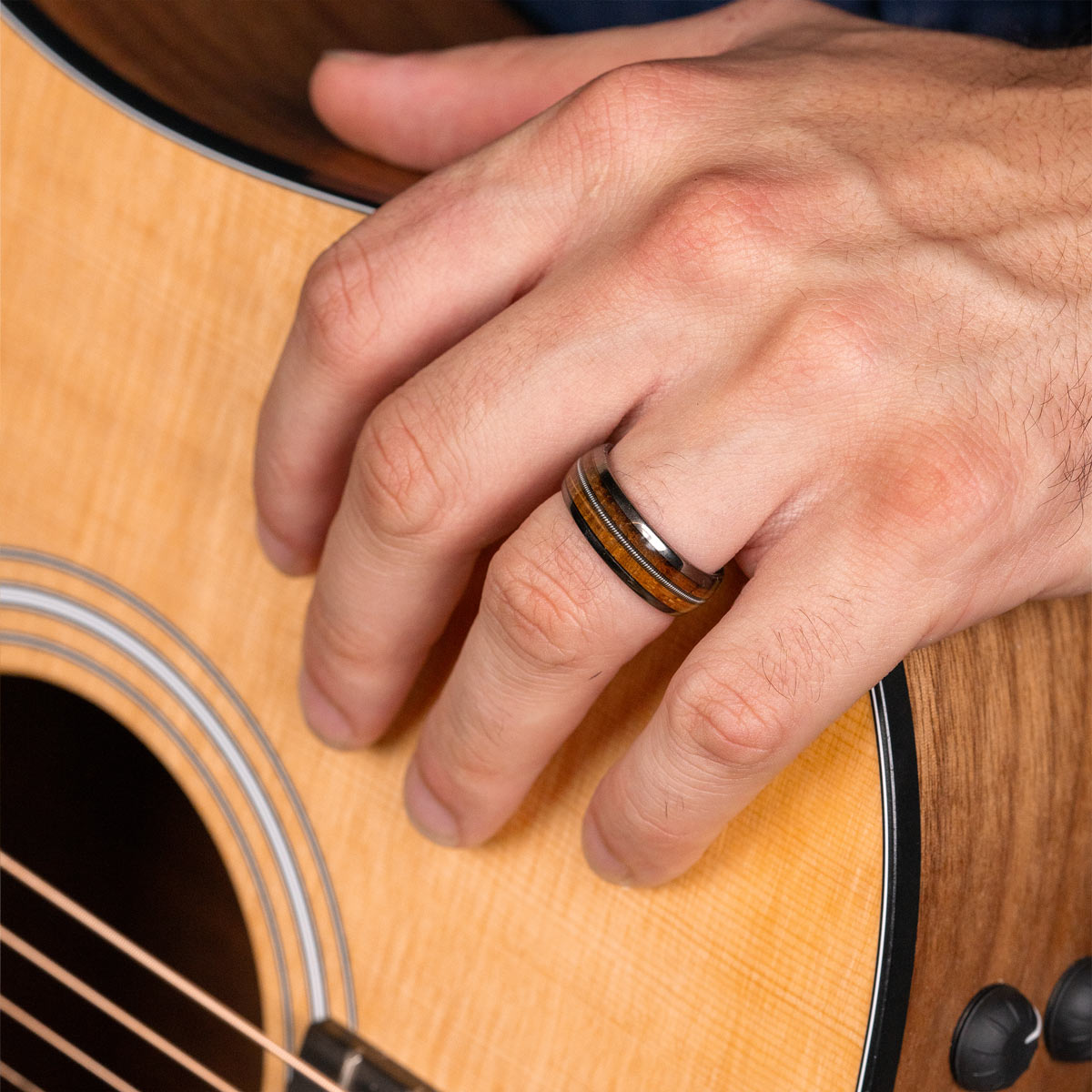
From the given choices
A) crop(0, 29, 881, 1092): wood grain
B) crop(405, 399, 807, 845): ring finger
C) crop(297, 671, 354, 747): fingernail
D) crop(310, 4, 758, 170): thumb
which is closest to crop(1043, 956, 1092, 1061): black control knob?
crop(0, 29, 881, 1092): wood grain

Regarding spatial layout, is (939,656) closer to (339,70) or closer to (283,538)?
(283,538)

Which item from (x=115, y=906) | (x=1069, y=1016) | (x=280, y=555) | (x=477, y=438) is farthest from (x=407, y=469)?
(x=115, y=906)

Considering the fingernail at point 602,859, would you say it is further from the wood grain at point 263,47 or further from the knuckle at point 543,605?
the wood grain at point 263,47

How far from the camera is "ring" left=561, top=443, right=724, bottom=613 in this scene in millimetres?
430

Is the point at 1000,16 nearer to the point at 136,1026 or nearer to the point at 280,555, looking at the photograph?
the point at 280,555

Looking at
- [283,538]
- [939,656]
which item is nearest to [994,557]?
[939,656]

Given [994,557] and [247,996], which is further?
[247,996]

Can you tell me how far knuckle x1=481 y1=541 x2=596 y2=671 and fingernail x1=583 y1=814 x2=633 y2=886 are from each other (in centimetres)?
9

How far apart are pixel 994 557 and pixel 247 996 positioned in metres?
0.68

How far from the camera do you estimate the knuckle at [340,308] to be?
51 cm

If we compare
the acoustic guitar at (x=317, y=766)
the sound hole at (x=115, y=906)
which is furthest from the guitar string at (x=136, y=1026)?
the sound hole at (x=115, y=906)

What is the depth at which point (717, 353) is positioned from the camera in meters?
0.45

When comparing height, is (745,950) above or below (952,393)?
below

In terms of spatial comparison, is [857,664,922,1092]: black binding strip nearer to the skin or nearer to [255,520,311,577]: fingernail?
the skin
